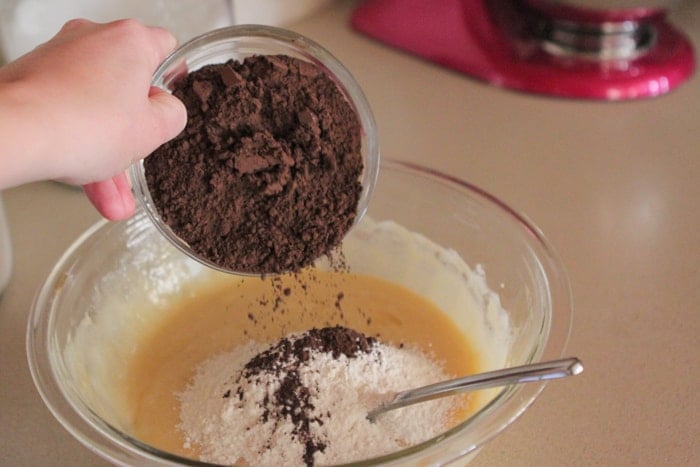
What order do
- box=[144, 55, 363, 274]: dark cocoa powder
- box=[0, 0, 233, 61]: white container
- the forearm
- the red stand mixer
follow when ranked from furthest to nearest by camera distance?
the red stand mixer, box=[0, 0, 233, 61]: white container, box=[144, 55, 363, 274]: dark cocoa powder, the forearm

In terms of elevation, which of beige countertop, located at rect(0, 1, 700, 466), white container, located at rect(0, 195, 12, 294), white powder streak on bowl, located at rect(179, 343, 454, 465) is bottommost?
beige countertop, located at rect(0, 1, 700, 466)

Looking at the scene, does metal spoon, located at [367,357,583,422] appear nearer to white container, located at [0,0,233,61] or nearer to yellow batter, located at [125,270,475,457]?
yellow batter, located at [125,270,475,457]

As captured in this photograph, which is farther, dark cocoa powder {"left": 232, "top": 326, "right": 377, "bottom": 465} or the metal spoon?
dark cocoa powder {"left": 232, "top": 326, "right": 377, "bottom": 465}

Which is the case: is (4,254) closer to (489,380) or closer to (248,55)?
(248,55)

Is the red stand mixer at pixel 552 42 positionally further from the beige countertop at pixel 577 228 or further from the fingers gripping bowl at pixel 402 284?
the fingers gripping bowl at pixel 402 284

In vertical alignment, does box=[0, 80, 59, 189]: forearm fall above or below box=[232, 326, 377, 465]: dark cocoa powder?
above

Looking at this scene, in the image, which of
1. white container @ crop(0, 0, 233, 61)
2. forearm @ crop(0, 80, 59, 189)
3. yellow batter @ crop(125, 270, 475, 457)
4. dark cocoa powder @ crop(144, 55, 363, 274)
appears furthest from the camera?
white container @ crop(0, 0, 233, 61)

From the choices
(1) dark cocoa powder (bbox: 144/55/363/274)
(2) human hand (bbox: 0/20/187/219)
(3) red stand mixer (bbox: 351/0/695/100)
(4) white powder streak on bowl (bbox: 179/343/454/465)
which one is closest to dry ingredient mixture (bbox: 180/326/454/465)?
(4) white powder streak on bowl (bbox: 179/343/454/465)
